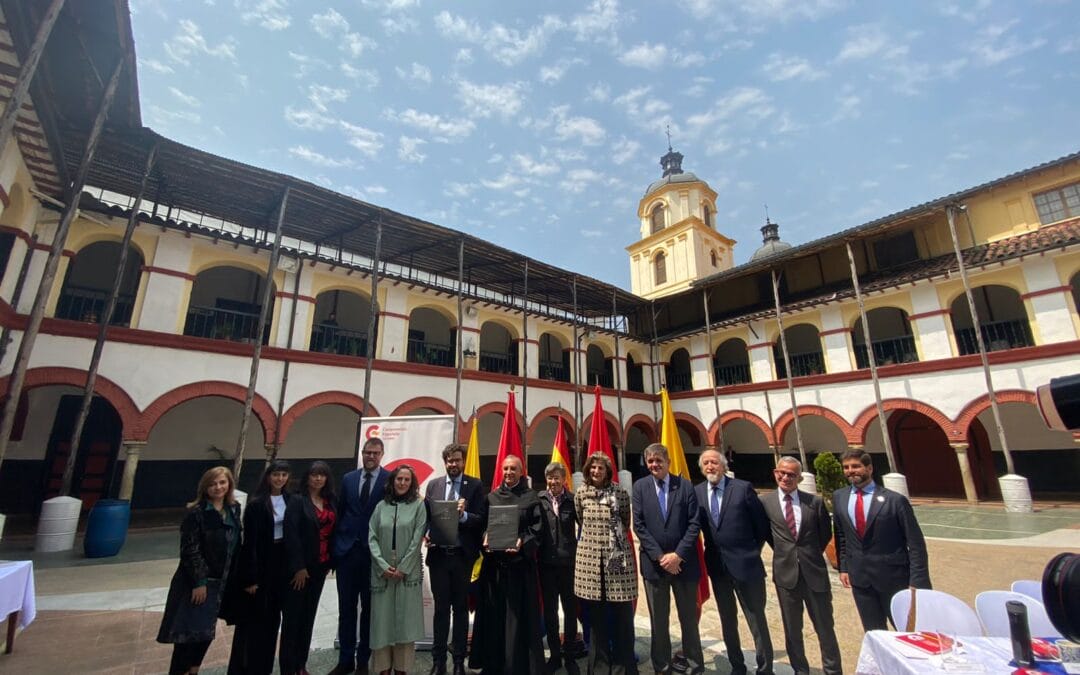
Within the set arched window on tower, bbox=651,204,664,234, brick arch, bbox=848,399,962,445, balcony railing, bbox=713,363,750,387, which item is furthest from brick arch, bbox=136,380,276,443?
arched window on tower, bbox=651,204,664,234

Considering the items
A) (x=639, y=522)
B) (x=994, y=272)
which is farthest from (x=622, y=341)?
(x=639, y=522)

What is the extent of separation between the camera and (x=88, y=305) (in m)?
11.5

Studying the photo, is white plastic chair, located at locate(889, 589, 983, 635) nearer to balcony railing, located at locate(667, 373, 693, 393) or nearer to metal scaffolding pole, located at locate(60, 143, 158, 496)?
metal scaffolding pole, located at locate(60, 143, 158, 496)

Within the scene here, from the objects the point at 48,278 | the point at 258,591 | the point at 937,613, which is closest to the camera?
the point at 937,613

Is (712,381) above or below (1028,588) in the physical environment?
above

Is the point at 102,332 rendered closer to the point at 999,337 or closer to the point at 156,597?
the point at 156,597

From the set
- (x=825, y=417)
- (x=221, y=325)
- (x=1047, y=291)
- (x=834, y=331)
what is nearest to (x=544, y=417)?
(x=825, y=417)

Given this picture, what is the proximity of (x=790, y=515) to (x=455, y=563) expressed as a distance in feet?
9.94

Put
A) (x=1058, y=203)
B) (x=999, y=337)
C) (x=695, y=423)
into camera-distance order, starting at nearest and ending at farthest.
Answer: (x=1058, y=203) → (x=999, y=337) → (x=695, y=423)

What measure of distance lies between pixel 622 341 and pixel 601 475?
17066 millimetres

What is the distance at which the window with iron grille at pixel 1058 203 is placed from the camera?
1326cm

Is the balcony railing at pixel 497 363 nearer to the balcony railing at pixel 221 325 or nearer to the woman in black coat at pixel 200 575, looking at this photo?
the balcony railing at pixel 221 325

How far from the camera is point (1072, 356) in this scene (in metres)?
12.2

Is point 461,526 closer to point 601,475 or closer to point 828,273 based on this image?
point 601,475
